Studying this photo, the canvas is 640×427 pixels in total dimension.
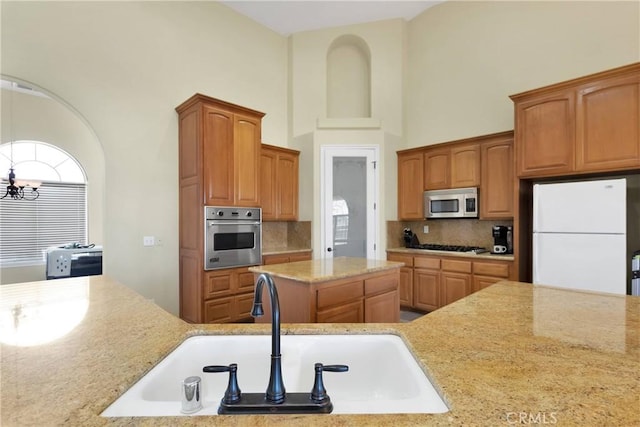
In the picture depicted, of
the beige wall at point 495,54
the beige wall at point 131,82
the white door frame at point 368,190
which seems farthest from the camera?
the white door frame at point 368,190

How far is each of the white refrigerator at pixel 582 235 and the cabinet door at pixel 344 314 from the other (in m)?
1.98

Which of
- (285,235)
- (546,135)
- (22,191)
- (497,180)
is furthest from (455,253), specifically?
(22,191)

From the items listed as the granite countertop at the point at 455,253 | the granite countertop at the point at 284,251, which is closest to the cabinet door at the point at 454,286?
the granite countertop at the point at 455,253

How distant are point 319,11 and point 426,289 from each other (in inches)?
169

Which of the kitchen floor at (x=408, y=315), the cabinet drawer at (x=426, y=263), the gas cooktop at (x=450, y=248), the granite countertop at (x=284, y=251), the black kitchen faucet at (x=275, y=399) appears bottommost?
the kitchen floor at (x=408, y=315)

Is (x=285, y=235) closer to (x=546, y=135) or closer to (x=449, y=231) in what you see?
(x=449, y=231)

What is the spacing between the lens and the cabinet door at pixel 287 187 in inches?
186

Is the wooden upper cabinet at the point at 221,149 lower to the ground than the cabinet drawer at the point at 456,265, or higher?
higher

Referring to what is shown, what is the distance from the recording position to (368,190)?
186 inches

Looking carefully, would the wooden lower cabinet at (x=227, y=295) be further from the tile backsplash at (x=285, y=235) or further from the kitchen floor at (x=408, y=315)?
the kitchen floor at (x=408, y=315)

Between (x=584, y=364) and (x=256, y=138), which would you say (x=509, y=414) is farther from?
(x=256, y=138)

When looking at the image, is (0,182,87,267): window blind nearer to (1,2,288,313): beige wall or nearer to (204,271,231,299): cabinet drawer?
(1,2,288,313): beige wall

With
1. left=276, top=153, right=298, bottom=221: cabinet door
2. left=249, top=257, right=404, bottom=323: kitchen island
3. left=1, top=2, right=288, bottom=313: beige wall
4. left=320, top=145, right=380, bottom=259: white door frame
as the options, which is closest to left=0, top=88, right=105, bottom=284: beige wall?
left=1, top=2, right=288, bottom=313: beige wall

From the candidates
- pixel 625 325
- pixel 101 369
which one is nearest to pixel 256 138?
pixel 101 369
